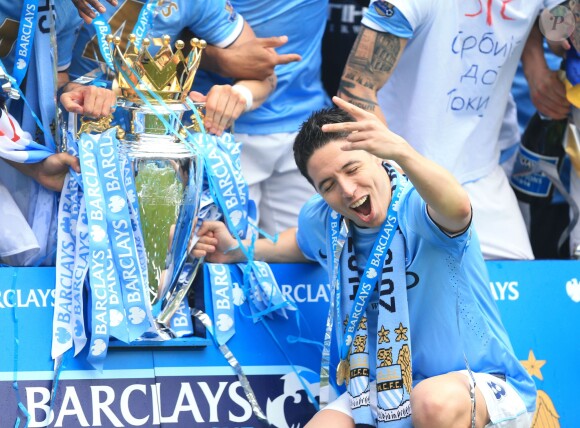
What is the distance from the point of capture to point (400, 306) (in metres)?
4.21

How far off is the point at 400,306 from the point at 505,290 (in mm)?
959

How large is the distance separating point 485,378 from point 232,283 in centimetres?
104

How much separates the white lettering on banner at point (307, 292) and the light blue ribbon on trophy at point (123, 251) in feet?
1.90

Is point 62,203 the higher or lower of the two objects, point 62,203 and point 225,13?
the lower

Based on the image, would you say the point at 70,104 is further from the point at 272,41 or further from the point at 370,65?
the point at 370,65

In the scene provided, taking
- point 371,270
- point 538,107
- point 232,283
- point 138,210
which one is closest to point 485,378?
point 371,270

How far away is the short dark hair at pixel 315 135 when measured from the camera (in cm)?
423

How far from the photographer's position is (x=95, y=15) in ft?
15.4

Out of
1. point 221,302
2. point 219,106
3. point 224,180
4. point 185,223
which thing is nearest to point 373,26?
point 219,106

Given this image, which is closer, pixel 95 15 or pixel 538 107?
pixel 95 15

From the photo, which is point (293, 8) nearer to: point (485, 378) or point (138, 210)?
point (138, 210)

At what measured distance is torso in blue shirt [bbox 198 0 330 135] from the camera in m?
5.35

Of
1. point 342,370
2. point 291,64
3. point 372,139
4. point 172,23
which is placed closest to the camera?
point 372,139

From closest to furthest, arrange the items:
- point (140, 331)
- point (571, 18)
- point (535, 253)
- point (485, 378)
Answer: point (485, 378), point (140, 331), point (571, 18), point (535, 253)
